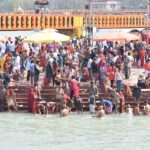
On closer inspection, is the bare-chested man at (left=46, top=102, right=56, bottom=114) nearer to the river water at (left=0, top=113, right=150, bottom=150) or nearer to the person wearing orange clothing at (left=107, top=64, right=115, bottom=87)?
the river water at (left=0, top=113, right=150, bottom=150)

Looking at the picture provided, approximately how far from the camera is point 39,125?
109 ft

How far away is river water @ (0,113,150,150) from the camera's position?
2930 cm

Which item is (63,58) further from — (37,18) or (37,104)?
(37,18)

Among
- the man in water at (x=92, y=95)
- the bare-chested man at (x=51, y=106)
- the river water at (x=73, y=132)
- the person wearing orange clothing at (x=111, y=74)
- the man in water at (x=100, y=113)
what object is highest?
the person wearing orange clothing at (x=111, y=74)

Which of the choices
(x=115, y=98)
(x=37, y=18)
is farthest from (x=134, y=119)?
(x=37, y=18)

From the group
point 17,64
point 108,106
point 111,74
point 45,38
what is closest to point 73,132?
point 108,106

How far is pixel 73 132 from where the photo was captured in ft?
104

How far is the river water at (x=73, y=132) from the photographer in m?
29.3

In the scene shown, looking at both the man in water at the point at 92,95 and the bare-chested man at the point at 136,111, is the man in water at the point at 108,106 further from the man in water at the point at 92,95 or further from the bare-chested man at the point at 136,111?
the bare-chested man at the point at 136,111

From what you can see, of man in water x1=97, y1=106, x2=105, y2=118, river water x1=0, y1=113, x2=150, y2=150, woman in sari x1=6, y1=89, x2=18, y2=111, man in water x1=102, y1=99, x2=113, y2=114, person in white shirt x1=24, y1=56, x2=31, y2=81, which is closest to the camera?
river water x1=0, y1=113, x2=150, y2=150

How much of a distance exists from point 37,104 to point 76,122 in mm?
2390

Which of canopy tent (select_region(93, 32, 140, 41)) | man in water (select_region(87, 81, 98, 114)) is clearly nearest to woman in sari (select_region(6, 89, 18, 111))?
A: man in water (select_region(87, 81, 98, 114))

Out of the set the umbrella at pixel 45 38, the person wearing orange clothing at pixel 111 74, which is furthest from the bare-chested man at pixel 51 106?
the umbrella at pixel 45 38

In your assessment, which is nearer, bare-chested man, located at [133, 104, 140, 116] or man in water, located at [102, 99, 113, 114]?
bare-chested man, located at [133, 104, 140, 116]
